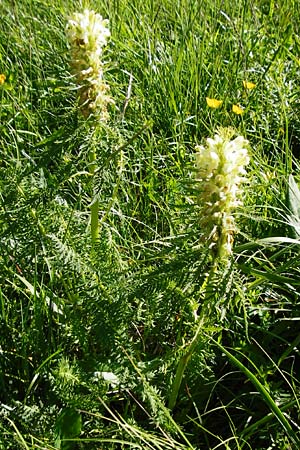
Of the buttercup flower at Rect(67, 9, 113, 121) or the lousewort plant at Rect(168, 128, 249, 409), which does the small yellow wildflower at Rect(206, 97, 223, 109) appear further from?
the lousewort plant at Rect(168, 128, 249, 409)

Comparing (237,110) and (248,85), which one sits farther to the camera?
(248,85)

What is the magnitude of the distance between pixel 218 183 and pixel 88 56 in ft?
1.47

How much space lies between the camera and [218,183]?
1.32 metres

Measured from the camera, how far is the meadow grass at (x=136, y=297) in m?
1.50

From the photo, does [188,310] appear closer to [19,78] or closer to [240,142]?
[240,142]

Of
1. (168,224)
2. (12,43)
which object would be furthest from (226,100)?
(12,43)

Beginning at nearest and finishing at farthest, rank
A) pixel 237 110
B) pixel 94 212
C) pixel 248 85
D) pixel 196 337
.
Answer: pixel 196 337, pixel 94 212, pixel 237 110, pixel 248 85

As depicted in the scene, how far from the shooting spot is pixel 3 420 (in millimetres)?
1549

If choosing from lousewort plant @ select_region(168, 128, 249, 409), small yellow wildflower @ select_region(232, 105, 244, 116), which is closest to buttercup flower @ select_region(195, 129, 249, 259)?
lousewort plant @ select_region(168, 128, 249, 409)

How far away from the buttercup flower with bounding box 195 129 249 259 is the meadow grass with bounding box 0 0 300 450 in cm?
4

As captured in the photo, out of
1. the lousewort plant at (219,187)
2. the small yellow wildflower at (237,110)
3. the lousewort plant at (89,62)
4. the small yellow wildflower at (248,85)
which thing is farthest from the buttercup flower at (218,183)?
the small yellow wildflower at (248,85)

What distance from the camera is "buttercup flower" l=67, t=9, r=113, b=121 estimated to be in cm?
154

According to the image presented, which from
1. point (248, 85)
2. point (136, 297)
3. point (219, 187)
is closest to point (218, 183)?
point (219, 187)

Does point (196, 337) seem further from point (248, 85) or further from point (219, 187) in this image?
point (248, 85)
